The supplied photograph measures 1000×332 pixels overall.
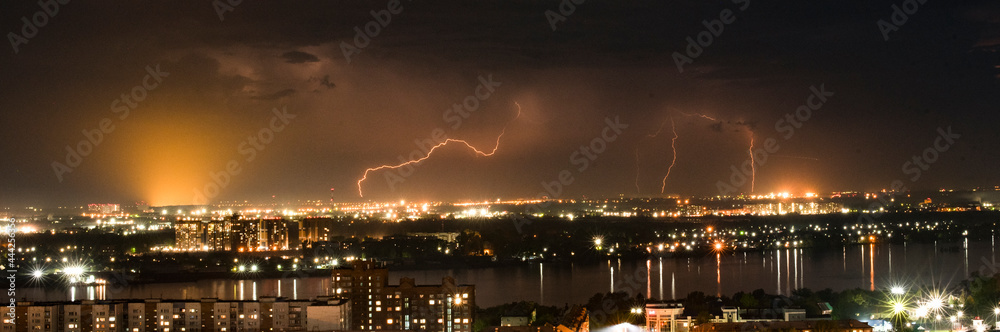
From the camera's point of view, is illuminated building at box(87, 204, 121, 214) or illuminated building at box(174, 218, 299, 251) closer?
illuminated building at box(174, 218, 299, 251)

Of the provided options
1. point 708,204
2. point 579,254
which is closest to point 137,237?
point 579,254

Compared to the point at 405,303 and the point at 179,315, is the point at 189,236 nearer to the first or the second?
the point at 179,315

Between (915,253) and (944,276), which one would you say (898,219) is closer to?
(915,253)

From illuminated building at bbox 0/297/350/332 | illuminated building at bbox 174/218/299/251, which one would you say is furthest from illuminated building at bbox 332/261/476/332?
illuminated building at bbox 174/218/299/251

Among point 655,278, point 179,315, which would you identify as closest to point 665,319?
point 179,315

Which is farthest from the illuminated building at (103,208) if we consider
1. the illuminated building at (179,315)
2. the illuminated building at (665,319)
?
the illuminated building at (665,319)

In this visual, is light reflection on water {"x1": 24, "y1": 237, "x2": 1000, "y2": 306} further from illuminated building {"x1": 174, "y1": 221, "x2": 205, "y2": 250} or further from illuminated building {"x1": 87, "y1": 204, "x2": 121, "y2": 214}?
illuminated building {"x1": 87, "y1": 204, "x2": 121, "y2": 214}

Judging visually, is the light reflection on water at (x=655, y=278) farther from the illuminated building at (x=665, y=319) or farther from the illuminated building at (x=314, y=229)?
the illuminated building at (x=314, y=229)
